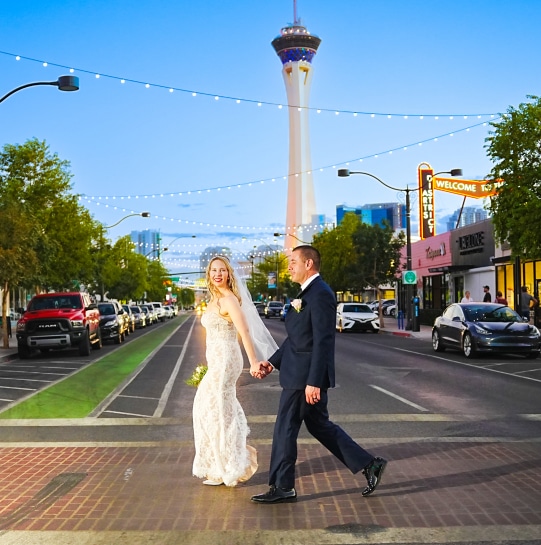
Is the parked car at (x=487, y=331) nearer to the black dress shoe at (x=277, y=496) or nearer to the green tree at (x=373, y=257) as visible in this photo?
the black dress shoe at (x=277, y=496)

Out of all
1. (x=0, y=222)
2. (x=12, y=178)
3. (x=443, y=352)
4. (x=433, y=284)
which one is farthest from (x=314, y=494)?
(x=433, y=284)

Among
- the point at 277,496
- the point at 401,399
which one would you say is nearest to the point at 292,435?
the point at 277,496

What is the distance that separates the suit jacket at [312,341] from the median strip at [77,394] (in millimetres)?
5556

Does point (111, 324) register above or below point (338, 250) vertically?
below

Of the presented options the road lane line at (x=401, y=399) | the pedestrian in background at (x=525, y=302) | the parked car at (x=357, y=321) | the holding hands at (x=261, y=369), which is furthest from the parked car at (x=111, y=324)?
the holding hands at (x=261, y=369)

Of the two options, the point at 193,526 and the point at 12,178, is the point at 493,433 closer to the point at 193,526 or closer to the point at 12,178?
the point at 193,526

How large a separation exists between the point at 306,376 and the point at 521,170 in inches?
712

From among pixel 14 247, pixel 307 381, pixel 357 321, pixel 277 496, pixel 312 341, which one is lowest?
pixel 277 496

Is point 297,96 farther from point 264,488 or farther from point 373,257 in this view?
point 264,488

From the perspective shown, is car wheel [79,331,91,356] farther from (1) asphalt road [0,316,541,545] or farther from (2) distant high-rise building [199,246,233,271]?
(1) asphalt road [0,316,541,545]

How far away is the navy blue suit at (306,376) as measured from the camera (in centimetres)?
562

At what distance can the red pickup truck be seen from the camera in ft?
73.2

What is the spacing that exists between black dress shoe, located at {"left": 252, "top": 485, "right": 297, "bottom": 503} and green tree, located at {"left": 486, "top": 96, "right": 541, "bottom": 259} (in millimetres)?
17172

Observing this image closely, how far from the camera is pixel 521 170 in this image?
2192 cm
